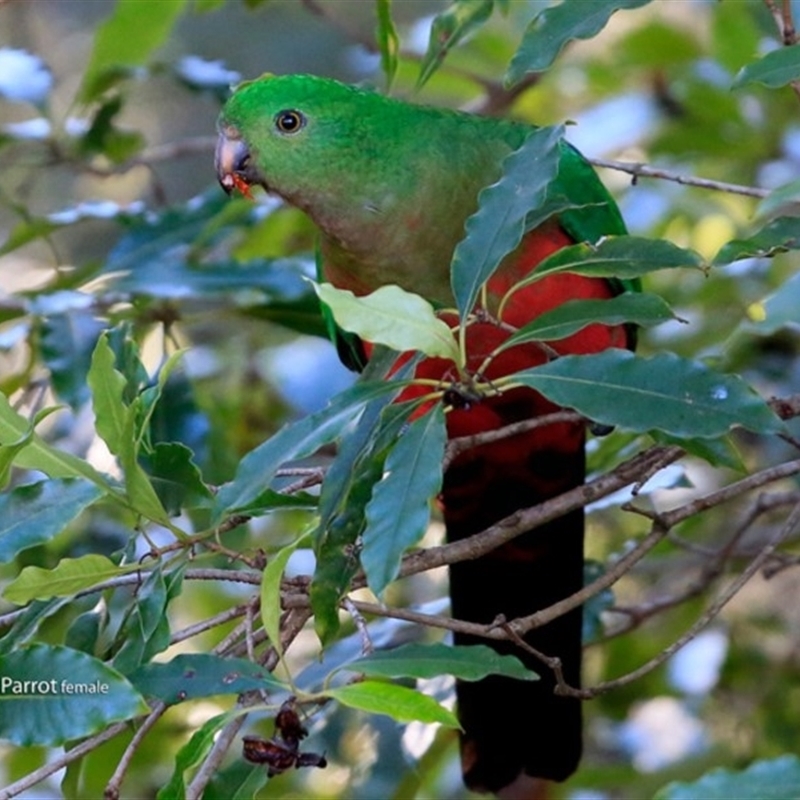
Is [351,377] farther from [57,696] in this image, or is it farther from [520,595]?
[57,696]

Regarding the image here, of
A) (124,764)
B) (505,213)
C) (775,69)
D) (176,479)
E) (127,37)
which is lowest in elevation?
(124,764)

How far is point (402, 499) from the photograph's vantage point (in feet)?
4.35

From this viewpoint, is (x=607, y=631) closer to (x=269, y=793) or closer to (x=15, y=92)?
(x=269, y=793)

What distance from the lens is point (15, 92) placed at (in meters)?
2.64

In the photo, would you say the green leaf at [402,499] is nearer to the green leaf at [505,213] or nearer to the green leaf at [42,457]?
the green leaf at [505,213]

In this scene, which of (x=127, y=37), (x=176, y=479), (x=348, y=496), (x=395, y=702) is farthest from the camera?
(x=127, y=37)

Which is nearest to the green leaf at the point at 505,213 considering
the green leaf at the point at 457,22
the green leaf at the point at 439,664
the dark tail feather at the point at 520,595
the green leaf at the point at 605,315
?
the green leaf at the point at 605,315

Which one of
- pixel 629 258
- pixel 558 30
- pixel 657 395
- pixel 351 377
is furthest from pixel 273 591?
pixel 351 377

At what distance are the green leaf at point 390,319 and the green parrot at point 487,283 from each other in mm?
364

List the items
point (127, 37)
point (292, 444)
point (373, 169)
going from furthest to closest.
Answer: point (127, 37)
point (373, 169)
point (292, 444)

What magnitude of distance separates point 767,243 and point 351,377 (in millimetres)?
1355

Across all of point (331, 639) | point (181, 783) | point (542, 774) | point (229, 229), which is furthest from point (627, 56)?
point (181, 783)

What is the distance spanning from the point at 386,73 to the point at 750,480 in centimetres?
98

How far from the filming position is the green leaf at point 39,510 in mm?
1415
